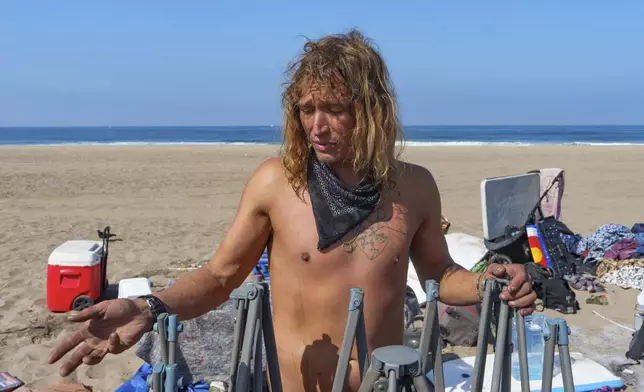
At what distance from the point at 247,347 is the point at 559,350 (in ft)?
3.17

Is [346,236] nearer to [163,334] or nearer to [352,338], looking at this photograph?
[352,338]

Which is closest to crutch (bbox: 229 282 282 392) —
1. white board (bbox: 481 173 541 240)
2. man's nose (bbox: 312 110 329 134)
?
man's nose (bbox: 312 110 329 134)

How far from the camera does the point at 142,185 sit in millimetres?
17547

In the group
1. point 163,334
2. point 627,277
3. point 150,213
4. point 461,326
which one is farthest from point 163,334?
point 150,213

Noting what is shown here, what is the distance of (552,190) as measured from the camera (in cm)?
841

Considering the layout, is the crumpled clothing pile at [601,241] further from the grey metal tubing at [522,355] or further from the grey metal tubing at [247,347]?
the grey metal tubing at [247,347]

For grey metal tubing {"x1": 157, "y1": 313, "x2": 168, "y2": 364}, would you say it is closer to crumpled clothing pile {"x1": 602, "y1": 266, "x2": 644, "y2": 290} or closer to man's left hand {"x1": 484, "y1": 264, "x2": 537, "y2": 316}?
man's left hand {"x1": 484, "y1": 264, "x2": 537, "y2": 316}

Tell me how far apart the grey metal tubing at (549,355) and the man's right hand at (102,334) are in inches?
50.0

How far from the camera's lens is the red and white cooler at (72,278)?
646cm

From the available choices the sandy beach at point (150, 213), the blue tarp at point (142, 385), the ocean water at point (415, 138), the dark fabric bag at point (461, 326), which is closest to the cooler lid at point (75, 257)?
the sandy beach at point (150, 213)

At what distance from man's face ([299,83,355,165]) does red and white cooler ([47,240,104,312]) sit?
5063mm

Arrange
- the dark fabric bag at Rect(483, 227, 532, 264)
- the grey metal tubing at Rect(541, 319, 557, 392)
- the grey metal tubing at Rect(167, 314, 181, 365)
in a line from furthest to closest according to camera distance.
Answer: the dark fabric bag at Rect(483, 227, 532, 264) → the grey metal tubing at Rect(541, 319, 557, 392) → the grey metal tubing at Rect(167, 314, 181, 365)

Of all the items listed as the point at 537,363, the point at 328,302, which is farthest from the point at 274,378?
the point at 537,363

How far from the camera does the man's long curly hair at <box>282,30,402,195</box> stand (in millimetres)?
2125
